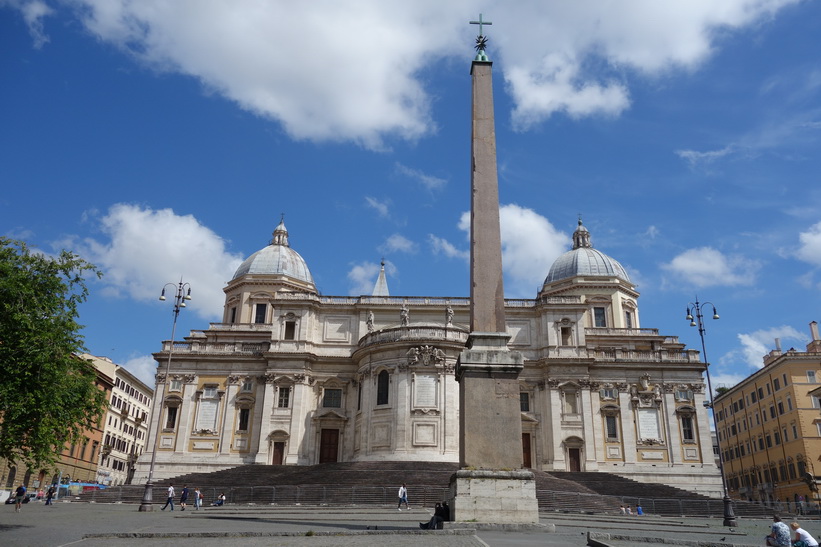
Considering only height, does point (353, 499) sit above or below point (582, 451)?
below

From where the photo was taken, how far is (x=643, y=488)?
128 ft

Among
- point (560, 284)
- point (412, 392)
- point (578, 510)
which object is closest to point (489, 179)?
point (578, 510)

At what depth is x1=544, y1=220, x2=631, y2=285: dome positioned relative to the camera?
5881 cm

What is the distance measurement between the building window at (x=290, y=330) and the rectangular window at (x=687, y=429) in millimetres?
28910

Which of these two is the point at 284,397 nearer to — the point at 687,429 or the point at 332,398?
the point at 332,398

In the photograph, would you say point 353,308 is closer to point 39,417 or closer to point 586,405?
point 586,405

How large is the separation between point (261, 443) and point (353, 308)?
11.9 metres

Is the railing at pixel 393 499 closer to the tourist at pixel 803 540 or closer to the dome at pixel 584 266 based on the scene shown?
the tourist at pixel 803 540

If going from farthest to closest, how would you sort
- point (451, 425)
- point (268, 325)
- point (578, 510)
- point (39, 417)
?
point (268, 325) → point (451, 425) → point (578, 510) → point (39, 417)

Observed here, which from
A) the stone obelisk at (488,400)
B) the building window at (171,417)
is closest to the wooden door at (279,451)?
the building window at (171,417)

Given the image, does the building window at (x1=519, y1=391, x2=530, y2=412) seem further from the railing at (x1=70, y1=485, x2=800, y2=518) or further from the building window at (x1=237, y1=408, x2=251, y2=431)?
the building window at (x1=237, y1=408, x2=251, y2=431)

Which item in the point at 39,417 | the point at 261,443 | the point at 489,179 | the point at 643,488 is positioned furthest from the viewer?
the point at 261,443

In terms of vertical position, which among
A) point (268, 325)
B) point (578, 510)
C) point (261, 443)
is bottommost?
Answer: point (578, 510)

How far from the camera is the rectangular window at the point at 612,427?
47.1 meters
